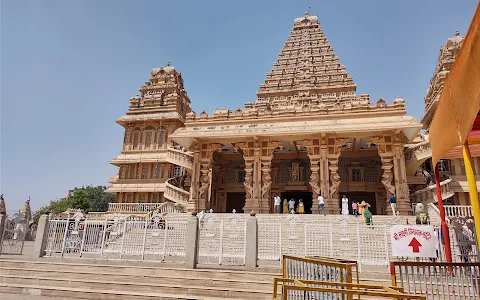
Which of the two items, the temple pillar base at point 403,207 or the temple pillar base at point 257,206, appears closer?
the temple pillar base at point 403,207

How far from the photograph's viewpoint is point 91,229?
9.61 m

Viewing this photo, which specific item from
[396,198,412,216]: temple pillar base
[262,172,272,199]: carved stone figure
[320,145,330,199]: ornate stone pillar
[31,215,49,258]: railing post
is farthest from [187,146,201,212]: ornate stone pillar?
[396,198,412,216]: temple pillar base

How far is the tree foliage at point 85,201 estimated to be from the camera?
45250 millimetres

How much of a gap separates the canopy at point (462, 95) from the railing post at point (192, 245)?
20.0ft

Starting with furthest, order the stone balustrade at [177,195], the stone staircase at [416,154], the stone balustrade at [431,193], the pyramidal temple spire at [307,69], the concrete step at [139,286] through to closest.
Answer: the pyramidal temple spire at [307,69]
the stone balustrade at [177,195]
the stone staircase at [416,154]
the stone balustrade at [431,193]
the concrete step at [139,286]

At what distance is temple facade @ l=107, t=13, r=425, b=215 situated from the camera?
688 inches

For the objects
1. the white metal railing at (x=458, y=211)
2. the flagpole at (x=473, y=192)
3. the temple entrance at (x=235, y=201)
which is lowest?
the flagpole at (x=473, y=192)

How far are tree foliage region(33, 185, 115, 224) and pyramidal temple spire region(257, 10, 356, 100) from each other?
32151 millimetres

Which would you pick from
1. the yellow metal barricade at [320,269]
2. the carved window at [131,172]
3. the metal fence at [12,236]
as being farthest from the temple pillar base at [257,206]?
the carved window at [131,172]

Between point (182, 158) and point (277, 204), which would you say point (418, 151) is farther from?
point (182, 158)

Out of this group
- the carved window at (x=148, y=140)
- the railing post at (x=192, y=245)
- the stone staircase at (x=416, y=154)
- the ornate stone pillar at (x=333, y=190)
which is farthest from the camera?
the carved window at (x=148, y=140)

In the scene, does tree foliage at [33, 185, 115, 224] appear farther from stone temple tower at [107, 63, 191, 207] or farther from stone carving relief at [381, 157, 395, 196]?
stone carving relief at [381, 157, 395, 196]

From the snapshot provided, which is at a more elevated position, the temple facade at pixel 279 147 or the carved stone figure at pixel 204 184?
the temple facade at pixel 279 147

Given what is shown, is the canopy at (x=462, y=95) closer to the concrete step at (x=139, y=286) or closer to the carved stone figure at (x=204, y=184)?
the concrete step at (x=139, y=286)
